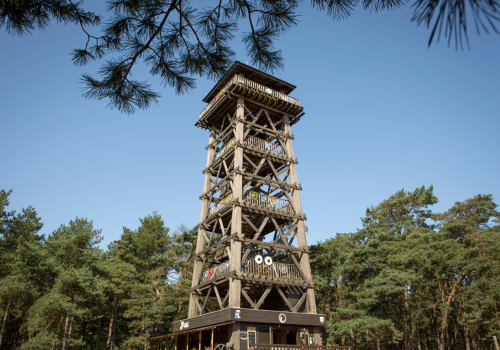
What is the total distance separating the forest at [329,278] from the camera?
23.9 m

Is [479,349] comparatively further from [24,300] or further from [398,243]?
[24,300]

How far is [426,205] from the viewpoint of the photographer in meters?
33.5

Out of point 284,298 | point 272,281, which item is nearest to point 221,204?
point 272,281

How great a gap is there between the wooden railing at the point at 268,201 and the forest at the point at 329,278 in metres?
8.24

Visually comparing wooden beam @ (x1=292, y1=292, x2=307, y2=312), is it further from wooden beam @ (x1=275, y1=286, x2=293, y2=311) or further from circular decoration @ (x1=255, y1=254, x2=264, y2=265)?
circular decoration @ (x1=255, y1=254, x2=264, y2=265)

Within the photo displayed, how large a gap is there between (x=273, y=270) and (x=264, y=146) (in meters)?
8.51

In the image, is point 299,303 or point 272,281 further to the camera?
point 299,303

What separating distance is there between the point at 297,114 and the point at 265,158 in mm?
5439

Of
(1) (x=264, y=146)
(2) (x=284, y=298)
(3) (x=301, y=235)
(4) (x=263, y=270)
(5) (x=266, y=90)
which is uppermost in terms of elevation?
(5) (x=266, y=90)

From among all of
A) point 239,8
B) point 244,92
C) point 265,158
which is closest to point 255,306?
point 265,158

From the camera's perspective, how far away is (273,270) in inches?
716

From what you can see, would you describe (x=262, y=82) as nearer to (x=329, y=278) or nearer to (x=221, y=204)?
(x=221, y=204)

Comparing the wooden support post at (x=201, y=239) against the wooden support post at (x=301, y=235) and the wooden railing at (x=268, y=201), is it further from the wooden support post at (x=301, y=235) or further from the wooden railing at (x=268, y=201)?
the wooden support post at (x=301, y=235)

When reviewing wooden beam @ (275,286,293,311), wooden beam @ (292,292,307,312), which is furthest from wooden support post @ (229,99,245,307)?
wooden beam @ (292,292,307,312)
